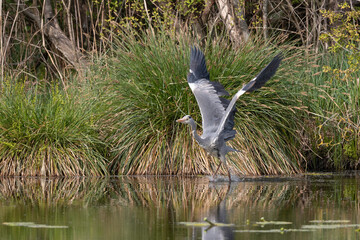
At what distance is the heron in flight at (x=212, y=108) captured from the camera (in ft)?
27.2

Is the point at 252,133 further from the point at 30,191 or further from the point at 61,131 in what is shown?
the point at 30,191

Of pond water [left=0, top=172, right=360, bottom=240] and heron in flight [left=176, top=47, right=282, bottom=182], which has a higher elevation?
heron in flight [left=176, top=47, right=282, bottom=182]

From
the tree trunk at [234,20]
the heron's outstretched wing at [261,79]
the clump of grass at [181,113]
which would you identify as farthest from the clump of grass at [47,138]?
the tree trunk at [234,20]

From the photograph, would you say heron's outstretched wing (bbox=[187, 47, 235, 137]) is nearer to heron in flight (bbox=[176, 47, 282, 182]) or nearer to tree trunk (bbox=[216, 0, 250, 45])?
heron in flight (bbox=[176, 47, 282, 182])

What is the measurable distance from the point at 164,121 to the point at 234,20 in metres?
2.97

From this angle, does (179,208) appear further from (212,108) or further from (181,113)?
(181,113)

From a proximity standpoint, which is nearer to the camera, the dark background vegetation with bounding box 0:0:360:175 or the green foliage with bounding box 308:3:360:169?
the dark background vegetation with bounding box 0:0:360:175

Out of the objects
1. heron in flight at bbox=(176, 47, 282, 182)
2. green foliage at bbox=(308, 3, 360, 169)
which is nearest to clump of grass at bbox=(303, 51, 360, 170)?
green foliage at bbox=(308, 3, 360, 169)

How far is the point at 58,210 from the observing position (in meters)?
6.54

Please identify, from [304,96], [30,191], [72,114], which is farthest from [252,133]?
[30,191]

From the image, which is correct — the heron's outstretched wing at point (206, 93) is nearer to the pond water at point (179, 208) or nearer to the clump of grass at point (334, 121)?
the pond water at point (179, 208)

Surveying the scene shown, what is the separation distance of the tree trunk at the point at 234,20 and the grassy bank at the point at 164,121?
167 cm

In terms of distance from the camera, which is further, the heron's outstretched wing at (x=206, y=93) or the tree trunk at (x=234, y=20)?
the tree trunk at (x=234, y=20)

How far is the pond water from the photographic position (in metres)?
5.33
